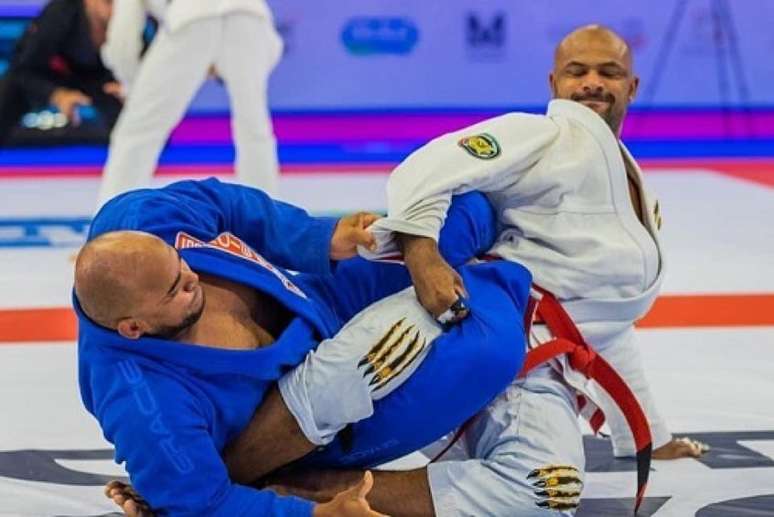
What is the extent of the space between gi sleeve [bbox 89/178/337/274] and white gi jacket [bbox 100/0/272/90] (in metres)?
3.27

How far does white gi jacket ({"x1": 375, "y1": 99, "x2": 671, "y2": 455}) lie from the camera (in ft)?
9.07

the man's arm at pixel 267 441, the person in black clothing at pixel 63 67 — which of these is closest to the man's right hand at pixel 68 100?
the person in black clothing at pixel 63 67

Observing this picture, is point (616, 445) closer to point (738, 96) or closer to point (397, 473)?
point (397, 473)

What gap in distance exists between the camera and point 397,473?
9.01ft

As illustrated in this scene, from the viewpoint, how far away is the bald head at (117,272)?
8.02 feet

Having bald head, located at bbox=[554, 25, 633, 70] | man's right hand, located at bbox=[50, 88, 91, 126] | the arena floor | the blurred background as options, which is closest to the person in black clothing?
man's right hand, located at bbox=[50, 88, 91, 126]

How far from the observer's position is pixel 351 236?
2805mm

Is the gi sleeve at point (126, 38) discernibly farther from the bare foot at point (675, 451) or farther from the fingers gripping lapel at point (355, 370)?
the fingers gripping lapel at point (355, 370)

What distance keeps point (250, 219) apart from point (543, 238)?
56 centimetres

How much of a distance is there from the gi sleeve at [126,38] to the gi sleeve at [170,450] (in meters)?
3.77

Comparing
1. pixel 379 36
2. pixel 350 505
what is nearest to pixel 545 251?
pixel 350 505

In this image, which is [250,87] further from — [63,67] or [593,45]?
[593,45]

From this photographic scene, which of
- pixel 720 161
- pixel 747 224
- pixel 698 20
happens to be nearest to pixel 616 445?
pixel 747 224

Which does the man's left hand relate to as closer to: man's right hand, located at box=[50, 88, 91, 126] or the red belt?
the red belt
